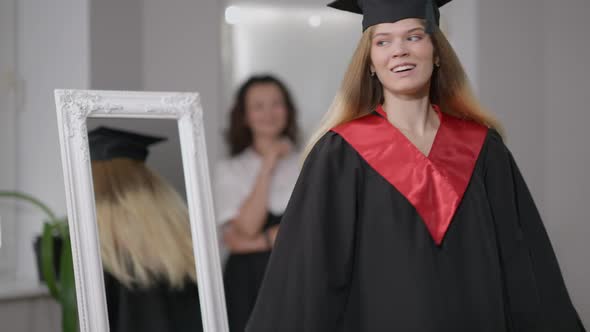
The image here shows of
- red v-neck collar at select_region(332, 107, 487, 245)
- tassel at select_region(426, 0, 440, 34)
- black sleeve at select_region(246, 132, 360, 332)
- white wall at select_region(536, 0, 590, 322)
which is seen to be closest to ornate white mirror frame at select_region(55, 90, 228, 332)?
black sleeve at select_region(246, 132, 360, 332)

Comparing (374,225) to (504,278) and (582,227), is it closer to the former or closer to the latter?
(504,278)

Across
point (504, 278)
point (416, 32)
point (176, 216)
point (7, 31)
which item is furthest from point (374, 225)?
point (7, 31)

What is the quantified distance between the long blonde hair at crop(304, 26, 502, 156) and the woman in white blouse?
47.9 inches

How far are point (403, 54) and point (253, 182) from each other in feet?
5.05

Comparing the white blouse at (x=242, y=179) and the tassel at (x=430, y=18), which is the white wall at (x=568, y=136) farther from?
the tassel at (x=430, y=18)

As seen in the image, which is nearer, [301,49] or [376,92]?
[376,92]

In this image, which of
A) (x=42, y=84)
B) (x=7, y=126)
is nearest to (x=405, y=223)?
(x=42, y=84)

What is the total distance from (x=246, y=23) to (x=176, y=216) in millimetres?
1940

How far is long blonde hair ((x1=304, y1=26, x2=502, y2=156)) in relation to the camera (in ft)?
6.68

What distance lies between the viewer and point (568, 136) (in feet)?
12.5

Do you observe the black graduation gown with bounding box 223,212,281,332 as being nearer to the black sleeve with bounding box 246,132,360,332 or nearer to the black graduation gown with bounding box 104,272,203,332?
the black graduation gown with bounding box 104,272,203,332

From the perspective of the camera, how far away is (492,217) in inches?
77.8

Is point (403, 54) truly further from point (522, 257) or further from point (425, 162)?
point (522, 257)

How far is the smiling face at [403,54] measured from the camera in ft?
6.39
